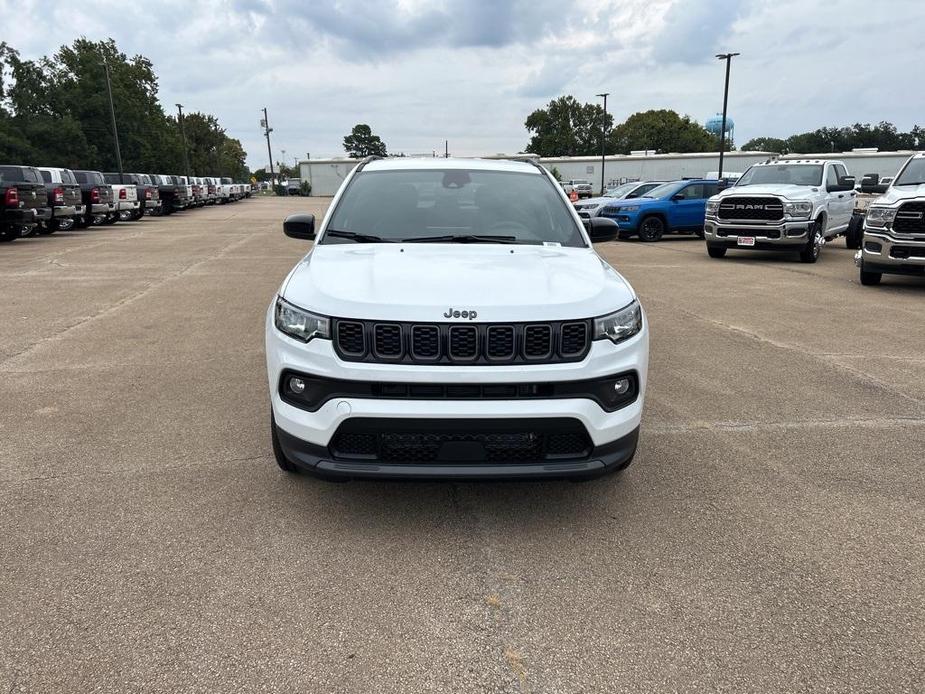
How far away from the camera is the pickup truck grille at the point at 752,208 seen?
13.6 metres

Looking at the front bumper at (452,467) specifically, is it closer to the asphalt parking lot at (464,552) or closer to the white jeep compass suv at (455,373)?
the white jeep compass suv at (455,373)

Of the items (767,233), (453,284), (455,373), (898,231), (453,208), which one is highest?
(453,208)

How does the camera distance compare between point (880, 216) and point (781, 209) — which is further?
point (781, 209)

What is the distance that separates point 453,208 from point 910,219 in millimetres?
8212

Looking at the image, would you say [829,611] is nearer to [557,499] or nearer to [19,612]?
[557,499]

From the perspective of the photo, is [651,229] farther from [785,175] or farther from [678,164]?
[678,164]

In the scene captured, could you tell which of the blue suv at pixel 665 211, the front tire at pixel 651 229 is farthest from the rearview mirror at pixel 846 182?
the front tire at pixel 651 229

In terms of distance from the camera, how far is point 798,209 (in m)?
13.5

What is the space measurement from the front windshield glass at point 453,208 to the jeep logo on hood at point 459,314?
4.16ft

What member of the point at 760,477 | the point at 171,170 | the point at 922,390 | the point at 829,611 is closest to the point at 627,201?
the point at 922,390

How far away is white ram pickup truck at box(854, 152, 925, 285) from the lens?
9828mm

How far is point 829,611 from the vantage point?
2.78 m

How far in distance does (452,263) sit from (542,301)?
665 mm

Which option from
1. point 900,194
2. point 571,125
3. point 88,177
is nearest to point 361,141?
point 571,125
